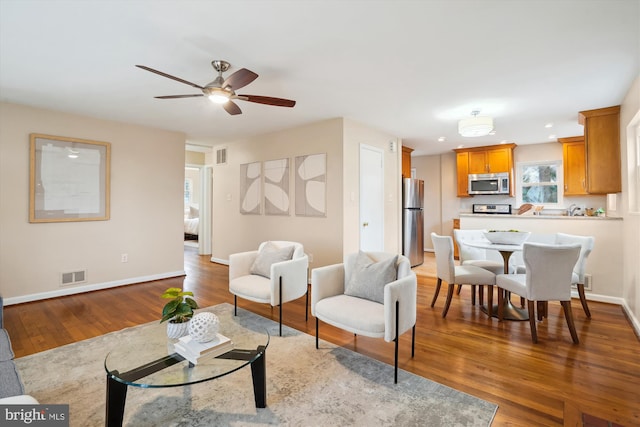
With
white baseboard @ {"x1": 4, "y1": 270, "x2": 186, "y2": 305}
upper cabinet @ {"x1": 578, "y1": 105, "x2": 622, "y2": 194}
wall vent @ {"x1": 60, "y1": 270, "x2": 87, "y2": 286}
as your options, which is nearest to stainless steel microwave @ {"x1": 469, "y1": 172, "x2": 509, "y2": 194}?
upper cabinet @ {"x1": 578, "y1": 105, "x2": 622, "y2": 194}

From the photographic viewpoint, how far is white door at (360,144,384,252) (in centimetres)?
471

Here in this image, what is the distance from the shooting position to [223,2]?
191 centimetres

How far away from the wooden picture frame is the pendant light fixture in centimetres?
505

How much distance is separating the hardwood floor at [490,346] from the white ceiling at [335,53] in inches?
97.2

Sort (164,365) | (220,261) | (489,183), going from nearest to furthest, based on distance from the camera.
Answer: (164,365), (220,261), (489,183)

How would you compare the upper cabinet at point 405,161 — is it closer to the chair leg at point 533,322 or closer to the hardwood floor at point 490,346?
the hardwood floor at point 490,346

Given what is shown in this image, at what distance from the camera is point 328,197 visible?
445 cm

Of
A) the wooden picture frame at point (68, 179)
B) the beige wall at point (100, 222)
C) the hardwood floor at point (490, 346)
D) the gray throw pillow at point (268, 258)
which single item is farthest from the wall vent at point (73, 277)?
the gray throw pillow at point (268, 258)

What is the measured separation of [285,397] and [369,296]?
0.99 m

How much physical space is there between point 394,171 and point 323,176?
1669 millimetres

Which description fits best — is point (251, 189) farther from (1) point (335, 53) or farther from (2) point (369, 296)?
(2) point (369, 296)

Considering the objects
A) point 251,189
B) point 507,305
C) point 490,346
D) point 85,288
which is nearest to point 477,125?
point 507,305

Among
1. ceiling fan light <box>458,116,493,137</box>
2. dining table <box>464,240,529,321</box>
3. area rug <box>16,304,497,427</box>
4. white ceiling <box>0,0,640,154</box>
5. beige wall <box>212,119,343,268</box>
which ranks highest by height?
white ceiling <box>0,0,640,154</box>

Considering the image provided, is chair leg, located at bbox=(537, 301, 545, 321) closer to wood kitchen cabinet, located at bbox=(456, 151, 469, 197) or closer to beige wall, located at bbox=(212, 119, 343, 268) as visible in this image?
beige wall, located at bbox=(212, 119, 343, 268)
